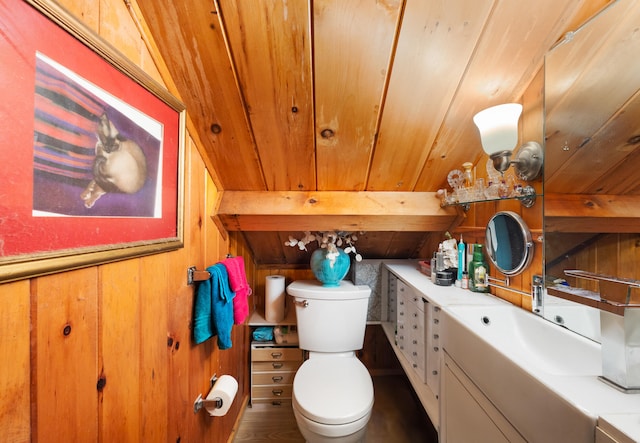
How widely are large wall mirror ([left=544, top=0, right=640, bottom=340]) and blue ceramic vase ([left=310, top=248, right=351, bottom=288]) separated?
3.59 feet

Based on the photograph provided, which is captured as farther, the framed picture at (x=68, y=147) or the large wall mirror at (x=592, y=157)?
the large wall mirror at (x=592, y=157)

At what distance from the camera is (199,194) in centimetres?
124

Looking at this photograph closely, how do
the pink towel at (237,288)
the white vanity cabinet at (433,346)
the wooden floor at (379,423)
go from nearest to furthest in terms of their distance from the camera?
the white vanity cabinet at (433,346) < the pink towel at (237,288) < the wooden floor at (379,423)

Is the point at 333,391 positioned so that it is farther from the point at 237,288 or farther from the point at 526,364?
the point at 526,364

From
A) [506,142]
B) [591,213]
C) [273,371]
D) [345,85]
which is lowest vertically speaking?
[273,371]

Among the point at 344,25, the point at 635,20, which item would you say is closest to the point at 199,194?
the point at 344,25

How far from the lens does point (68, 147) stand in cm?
57

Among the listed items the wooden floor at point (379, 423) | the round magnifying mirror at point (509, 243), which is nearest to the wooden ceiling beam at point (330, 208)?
the round magnifying mirror at point (509, 243)

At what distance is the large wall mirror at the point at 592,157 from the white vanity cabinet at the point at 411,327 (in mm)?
509

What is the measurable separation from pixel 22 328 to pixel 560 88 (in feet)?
5.27

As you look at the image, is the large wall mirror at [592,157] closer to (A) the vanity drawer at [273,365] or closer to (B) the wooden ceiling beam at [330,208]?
(B) the wooden ceiling beam at [330,208]

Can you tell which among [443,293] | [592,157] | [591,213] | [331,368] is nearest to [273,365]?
[331,368]

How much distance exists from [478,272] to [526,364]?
706 millimetres

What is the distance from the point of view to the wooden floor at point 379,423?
62.5 inches
